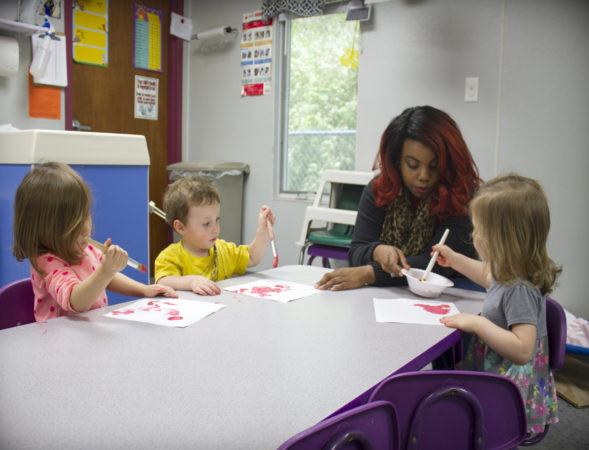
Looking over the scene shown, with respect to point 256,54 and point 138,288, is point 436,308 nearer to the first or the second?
point 138,288

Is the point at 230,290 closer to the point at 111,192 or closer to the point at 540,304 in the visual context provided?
the point at 540,304

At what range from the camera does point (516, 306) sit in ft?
3.54

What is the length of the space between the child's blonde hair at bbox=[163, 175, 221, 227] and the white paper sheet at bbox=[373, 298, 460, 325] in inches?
23.5

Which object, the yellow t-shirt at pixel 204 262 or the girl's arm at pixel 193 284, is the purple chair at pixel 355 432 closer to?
the girl's arm at pixel 193 284

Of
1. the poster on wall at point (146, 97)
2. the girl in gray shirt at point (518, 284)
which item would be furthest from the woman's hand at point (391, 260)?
the poster on wall at point (146, 97)

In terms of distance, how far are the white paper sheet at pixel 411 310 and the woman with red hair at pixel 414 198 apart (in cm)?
16

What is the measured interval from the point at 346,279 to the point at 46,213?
2.51 feet

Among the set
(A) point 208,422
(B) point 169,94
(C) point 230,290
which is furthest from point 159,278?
(B) point 169,94

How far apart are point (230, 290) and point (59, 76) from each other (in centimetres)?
243

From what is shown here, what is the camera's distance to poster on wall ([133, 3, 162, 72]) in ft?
12.1

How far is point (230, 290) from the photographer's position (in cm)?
139

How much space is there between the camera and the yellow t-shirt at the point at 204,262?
4.92 feet

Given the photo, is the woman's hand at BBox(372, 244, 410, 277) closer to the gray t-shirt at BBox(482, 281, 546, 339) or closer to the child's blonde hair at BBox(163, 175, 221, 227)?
the gray t-shirt at BBox(482, 281, 546, 339)

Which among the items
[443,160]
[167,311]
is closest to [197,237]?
[167,311]
